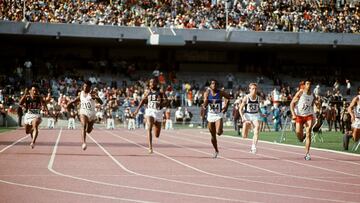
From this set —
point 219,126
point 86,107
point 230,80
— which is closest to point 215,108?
point 219,126

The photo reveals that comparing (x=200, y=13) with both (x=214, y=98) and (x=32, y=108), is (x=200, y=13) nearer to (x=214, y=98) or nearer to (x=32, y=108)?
(x=32, y=108)

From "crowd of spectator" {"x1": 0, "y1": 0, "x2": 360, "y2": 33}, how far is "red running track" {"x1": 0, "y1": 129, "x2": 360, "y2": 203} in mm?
29949

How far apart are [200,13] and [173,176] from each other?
132 ft

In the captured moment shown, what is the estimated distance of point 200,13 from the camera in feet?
173

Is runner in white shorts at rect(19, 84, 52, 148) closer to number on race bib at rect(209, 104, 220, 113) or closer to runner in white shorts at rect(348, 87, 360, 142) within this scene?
number on race bib at rect(209, 104, 220, 113)

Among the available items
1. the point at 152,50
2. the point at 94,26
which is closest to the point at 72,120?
the point at 94,26

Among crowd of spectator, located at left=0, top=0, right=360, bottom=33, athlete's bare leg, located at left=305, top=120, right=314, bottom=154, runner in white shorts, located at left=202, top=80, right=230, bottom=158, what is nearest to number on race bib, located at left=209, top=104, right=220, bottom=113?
runner in white shorts, located at left=202, top=80, right=230, bottom=158

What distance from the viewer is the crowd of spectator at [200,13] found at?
49.2 m

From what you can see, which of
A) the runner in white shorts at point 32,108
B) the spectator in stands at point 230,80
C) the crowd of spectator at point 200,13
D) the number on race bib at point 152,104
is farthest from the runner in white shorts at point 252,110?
the spectator in stands at point 230,80

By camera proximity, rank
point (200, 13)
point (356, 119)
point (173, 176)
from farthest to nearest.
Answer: point (200, 13)
point (356, 119)
point (173, 176)

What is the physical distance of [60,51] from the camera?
5647cm

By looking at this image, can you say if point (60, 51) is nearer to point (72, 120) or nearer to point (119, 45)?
point (119, 45)

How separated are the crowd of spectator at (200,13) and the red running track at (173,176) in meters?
29.9

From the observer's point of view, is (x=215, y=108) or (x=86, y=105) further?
(x=86, y=105)
